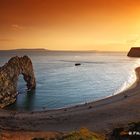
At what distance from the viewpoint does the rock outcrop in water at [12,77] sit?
5649 centimetres

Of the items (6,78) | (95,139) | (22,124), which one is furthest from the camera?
(6,78)

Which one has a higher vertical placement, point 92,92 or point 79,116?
point 92,92

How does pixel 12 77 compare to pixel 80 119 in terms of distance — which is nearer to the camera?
pixel 80 119

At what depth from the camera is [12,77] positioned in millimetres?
62938

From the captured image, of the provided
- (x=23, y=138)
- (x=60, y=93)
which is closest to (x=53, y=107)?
(x=60, y=93)

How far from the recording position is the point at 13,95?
6028cm

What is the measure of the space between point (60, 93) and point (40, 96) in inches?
234

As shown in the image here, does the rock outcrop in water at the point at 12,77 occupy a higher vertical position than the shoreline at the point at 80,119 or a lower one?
higher

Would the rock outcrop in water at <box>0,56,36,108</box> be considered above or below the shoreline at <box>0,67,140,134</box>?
above

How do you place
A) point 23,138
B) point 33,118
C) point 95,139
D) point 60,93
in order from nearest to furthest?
1. point 95,139
2. point 23,138
3. point 33,118
4. point 60,93

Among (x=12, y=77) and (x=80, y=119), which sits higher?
(x=12, y=77)

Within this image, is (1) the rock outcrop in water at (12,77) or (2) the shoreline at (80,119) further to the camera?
(1) the rock outcrop in water at (12,77)

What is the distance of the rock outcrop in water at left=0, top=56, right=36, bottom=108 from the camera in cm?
5649

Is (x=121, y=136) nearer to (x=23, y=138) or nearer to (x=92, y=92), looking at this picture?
(x=23, y=138)
